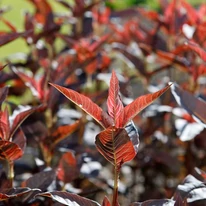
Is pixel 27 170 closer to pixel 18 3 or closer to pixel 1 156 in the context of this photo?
pixel 1 156

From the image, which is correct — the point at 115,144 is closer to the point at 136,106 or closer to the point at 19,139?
the point at 136,106

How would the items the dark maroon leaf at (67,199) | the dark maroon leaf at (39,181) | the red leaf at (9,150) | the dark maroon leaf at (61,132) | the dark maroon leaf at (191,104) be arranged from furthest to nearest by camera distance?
the dark maroon leaf at (61,132) < the dark maroon leaf at (191,104) < the dark maroon leaf at (39,181) < the red leaf at (9,150) < the dark maroon leaf at (67,199)

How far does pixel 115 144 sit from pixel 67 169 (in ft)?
1.63

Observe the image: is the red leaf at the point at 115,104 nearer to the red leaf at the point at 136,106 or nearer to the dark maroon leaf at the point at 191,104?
the red leaf at the point at 136,106

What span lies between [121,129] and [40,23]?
1.73 m

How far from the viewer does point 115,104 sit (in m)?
1.37

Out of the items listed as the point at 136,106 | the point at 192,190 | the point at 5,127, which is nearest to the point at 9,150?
the point at 5,127

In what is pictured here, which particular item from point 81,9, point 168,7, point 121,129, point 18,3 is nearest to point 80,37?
point 81,9

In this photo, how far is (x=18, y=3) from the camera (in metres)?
7.22

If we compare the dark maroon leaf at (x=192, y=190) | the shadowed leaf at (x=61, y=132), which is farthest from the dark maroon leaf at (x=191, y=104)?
the shadowed leaf at (x=61, y=132)

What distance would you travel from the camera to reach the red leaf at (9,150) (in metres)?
1.46

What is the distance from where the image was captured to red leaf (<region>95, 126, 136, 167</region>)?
1.31m

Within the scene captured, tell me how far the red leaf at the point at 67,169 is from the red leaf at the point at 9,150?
0.29 meters

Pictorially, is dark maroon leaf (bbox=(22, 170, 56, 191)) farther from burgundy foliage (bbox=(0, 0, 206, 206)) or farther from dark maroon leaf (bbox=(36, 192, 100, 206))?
dark maroon leaf (bbox=(36, 192, 100, 206))
